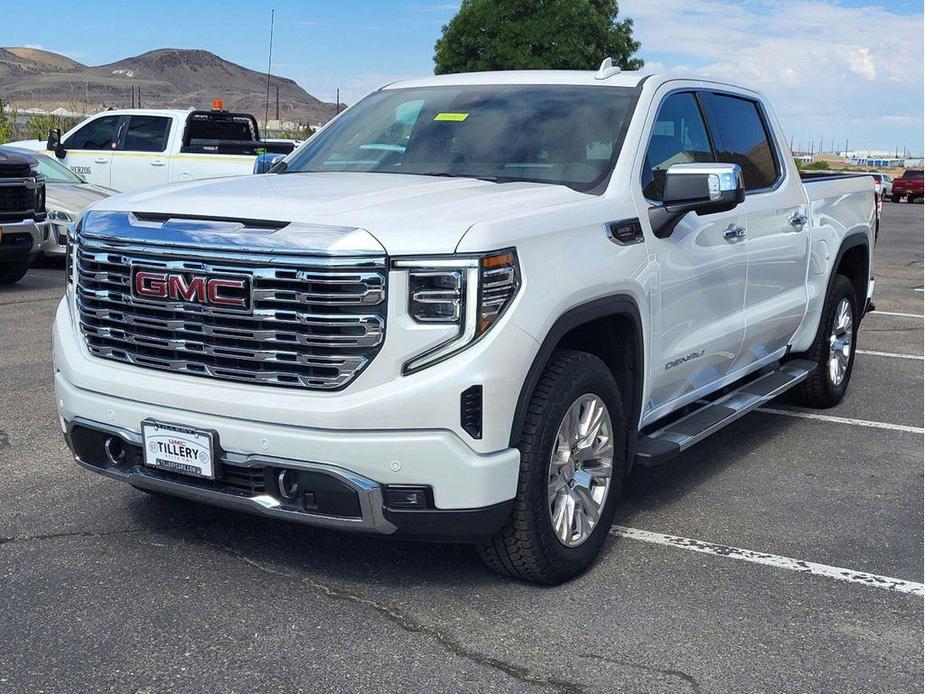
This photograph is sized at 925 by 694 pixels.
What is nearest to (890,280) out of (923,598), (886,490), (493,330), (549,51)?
(886,490)

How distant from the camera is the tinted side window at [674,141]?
16.3ft

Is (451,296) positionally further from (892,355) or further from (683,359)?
(892,355)

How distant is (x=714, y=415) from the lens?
5.54 meters

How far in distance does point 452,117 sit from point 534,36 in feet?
166

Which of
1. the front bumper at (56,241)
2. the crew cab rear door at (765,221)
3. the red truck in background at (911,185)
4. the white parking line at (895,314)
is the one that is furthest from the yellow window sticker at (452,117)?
the red truck in background at (911,185)

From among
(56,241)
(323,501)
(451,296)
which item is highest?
(451,296)

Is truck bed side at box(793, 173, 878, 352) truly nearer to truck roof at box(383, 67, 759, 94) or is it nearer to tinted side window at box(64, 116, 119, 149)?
truck roof at box(383, 67, 759, 94)

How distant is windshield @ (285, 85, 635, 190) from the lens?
4.98 meters

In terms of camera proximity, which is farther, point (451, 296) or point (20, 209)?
point (20, 209)

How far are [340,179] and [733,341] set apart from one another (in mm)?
2059

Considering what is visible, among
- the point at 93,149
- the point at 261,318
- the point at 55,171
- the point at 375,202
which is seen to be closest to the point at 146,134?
the point at 93,149

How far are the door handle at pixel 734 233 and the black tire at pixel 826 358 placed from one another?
5.53 feet

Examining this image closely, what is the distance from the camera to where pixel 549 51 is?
5441 cm

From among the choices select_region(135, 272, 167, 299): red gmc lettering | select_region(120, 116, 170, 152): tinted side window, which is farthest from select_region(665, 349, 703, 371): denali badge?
select_region(120, 116, 170, 152): tinted side window
